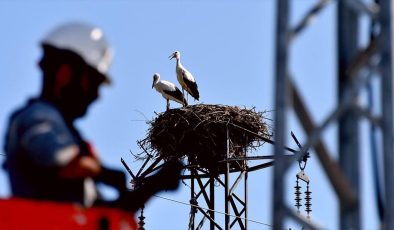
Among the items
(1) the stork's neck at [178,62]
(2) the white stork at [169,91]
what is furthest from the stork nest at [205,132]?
(1) the stork's neck at [178,62]

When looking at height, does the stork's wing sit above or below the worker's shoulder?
above

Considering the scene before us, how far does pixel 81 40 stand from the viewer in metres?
3.68

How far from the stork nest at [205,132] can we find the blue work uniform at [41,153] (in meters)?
15.1

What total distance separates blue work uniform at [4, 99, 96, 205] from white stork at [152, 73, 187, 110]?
58.6 ft

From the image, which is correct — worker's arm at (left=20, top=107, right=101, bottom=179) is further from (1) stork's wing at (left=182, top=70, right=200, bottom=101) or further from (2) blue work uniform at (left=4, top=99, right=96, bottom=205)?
(1) stork's wing at (left=182, top=70, right=200, bottom=101)

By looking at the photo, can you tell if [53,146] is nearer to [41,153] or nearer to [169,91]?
[41,153]

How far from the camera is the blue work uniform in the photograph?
3.47 meters

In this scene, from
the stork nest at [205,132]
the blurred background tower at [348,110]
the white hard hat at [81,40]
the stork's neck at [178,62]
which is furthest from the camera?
the stork's neck at [178,62]

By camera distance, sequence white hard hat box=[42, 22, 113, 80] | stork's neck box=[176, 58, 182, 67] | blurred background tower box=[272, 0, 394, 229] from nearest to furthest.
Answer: white hard hat box=[42, 22, 113, 80], blurred background tower box=[272, 0, 394, 229], stork's neck box=[176, 58, 182, 67]

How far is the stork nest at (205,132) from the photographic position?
61.8 ft

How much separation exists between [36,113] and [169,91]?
739 inches

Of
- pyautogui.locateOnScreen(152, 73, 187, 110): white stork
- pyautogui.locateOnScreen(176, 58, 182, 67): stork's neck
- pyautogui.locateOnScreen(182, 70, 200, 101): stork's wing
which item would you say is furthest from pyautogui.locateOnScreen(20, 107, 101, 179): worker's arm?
pyautogui.locateOnScreen(176, 58, 182, 67): stork's neck

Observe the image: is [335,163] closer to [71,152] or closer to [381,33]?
[381,33]

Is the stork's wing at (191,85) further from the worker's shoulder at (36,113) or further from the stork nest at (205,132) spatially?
the worker's shoulder at (36,113)
